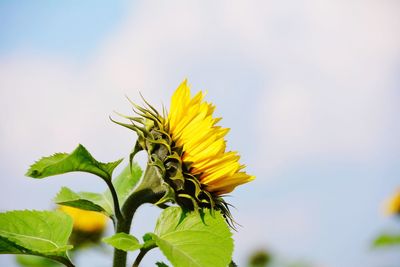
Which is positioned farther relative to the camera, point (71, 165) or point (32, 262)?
point (32, 262)

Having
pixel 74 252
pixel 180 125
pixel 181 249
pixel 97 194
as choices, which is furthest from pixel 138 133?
pixel 74 252

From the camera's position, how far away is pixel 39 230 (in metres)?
1.31

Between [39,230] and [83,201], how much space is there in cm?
14

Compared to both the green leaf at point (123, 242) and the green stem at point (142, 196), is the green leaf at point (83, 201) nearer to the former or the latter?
the green stem at point (142, 196)

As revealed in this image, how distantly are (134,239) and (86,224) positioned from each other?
3.19 m

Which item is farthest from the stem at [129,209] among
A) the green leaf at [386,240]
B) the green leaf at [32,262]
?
the green leaf at [386,240]

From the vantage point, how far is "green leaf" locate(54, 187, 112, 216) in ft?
4.64

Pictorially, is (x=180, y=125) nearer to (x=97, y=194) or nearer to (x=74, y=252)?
(x=97, y=194)

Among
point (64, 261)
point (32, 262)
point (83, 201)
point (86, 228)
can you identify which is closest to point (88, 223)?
point (86, 228)

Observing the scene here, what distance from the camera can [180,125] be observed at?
1.44 m

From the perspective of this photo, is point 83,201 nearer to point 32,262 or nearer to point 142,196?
point 142,196

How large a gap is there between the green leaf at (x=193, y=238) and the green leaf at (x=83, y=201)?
0.16 m

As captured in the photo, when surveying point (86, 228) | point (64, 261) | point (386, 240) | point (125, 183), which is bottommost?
point (64, 261)

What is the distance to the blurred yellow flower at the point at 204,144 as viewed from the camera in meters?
1.39
